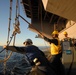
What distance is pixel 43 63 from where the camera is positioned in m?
5.50

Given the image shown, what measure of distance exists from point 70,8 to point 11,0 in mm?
2571

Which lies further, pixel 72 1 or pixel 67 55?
pixel 67 55

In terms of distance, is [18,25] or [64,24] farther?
[64,24]

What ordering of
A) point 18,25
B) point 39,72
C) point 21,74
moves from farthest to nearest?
point 21,74
point 18,25
point 39,72

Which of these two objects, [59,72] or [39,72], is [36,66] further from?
[59,72]

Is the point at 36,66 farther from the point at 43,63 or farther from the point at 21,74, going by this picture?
the point at 21,74

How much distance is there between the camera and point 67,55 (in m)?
7.84

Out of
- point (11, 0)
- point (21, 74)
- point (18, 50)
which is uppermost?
point (11, 0)

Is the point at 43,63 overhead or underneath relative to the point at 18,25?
underneath

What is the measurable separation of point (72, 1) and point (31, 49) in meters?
2.06

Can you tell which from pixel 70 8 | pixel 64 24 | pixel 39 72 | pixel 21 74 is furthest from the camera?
pixel 64 24

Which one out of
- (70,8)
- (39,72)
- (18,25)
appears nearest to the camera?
(39,72)

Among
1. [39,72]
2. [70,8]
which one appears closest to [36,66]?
[39,72]

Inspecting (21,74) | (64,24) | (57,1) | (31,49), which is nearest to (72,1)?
(57,1)
